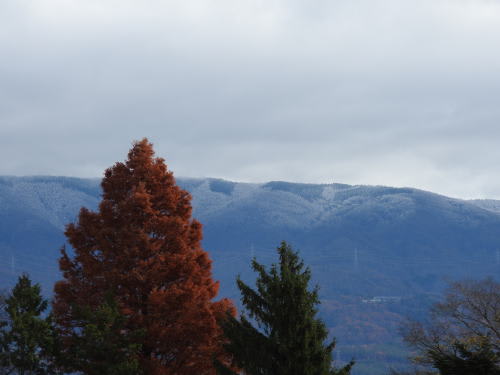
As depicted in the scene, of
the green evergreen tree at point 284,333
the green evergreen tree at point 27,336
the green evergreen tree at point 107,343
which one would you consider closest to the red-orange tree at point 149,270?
the green evergreen tree at point 107,343

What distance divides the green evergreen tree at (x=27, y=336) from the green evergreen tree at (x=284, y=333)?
28.7 ft

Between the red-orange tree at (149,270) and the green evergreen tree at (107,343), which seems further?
the red-orange tree at (149,270)

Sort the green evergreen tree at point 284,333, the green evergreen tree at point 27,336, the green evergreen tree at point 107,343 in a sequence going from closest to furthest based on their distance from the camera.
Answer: the green evergreen tree at point 284,333 < the green evergreen tree at point 107,343 < the green evergreen tree at point 27,336

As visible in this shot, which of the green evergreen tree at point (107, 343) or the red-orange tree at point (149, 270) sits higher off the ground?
the red-orange tree at point (149, 270)

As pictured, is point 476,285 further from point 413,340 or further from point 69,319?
point 69,319

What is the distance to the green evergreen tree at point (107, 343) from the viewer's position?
27719 millimetres

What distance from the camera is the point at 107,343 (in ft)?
91.1

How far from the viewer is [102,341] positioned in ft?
92.1

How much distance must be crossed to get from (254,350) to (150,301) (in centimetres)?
634

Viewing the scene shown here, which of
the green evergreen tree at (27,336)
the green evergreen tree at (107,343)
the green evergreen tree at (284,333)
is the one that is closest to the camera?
the green evergreen tree at (284,333)

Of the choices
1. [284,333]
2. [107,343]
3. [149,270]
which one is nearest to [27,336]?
[107,343]

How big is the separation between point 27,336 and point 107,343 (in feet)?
14.4

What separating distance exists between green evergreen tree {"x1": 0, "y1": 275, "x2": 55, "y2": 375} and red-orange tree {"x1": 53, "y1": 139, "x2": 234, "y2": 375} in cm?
109

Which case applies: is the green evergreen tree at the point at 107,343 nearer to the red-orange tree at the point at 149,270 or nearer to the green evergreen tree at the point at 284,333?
the red-orange tree at the point at 149,270
